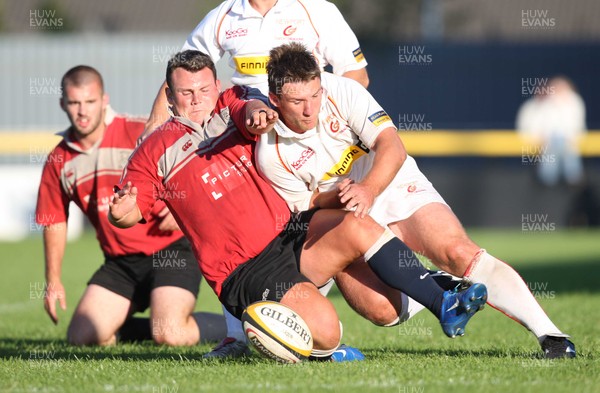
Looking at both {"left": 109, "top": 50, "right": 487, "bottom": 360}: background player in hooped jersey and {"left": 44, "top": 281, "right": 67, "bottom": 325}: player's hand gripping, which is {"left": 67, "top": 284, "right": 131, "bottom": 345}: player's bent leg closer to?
{"left": 44, "top": 281, "right": 67, "bottom": 325}: player's hand gripping

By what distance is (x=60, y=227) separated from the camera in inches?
289

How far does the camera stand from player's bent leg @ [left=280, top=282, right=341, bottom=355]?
527 cm

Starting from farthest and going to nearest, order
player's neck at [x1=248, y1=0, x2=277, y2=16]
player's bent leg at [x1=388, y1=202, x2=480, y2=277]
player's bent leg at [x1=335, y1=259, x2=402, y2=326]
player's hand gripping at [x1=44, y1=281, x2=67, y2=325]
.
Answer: player's hand gripping at [x1=44, y1=281, x2=67, y2=325] → player's neck at [x1=248, y1=0, x2=277, y2=16] → player's bent leg at [x1=335, y1=259, x2=402, y2=326] → player's bent leg at [x1=388, y1=202, x2=480, y2=277]

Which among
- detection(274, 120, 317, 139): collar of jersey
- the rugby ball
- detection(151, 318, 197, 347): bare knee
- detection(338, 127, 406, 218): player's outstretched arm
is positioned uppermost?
detection(274, 120, 317, 139): collar of jersey

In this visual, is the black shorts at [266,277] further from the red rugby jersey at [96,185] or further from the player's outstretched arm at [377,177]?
the red rugby jersey at [96,185]

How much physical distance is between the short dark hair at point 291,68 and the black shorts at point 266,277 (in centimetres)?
90

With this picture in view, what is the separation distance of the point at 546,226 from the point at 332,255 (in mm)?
13900

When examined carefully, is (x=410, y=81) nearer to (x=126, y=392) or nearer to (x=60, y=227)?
(x=60, y=227)

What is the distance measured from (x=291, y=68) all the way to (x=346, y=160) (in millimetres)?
757

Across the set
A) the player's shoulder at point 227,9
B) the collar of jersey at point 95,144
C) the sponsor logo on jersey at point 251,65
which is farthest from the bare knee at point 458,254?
the collar of jersey at point 95,144

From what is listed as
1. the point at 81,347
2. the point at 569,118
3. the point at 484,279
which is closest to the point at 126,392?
A: the point at 484,279

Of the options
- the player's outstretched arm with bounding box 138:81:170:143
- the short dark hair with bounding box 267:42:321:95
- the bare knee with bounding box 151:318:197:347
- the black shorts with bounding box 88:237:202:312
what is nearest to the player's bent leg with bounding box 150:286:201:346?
the bare knee with bounding box 151:318:197:347

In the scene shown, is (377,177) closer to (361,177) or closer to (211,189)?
(361,177)

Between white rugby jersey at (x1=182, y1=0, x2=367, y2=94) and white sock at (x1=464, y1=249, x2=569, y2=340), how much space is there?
179 cm
